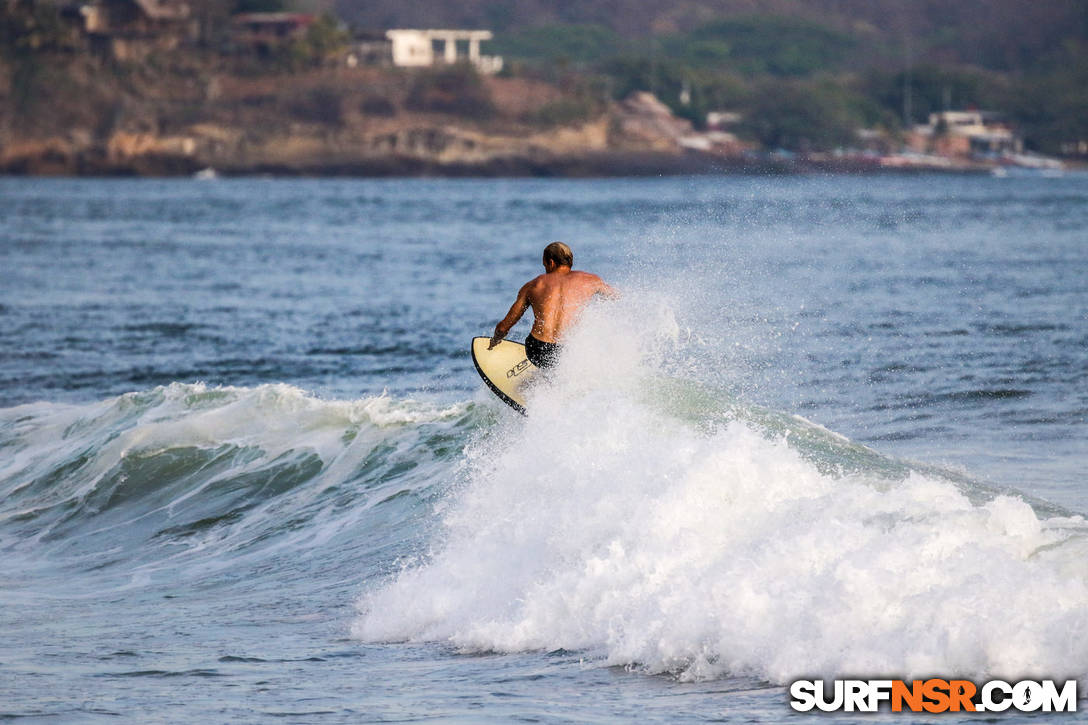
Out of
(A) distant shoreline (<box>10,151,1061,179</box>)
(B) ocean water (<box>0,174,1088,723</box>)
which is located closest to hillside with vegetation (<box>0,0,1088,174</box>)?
(A) distant shoreline (<box>10,151,1061,179</box>)

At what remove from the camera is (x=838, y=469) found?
1176 cm

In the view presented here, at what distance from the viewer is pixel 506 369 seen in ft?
42.6

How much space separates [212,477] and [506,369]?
387 cm

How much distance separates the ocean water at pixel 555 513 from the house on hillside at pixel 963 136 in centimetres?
14788

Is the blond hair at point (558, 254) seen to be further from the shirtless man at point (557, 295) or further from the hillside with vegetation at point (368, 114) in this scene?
the hillside with vegetation at point (368, 114)

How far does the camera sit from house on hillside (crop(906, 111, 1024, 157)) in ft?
559

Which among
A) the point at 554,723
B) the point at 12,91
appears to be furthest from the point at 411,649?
the point at 12,91

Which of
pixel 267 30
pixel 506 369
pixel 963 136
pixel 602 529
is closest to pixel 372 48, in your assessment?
pixel 267 30

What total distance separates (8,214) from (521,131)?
89.0 metres

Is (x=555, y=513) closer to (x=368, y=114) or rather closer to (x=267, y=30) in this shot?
(x=368, y=114)

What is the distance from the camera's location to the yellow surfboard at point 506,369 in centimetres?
1266

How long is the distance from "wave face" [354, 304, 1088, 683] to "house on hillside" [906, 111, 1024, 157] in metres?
163

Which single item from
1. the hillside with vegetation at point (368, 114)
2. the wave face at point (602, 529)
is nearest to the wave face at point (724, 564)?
the wave face at point (602, 529)

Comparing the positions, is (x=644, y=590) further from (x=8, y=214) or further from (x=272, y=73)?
(x=272, y=73)
